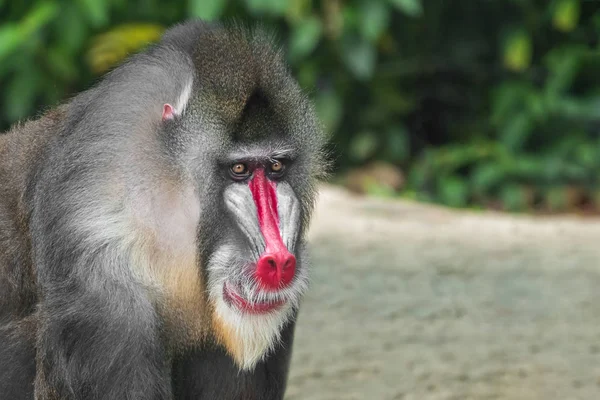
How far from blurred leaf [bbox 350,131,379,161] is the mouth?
619cm

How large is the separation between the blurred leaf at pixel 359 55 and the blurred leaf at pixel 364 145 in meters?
0.94

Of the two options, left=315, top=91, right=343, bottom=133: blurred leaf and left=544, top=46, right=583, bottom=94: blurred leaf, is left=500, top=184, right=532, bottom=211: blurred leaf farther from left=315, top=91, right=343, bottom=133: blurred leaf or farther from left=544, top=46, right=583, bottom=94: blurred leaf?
left=315, top=91, right=343, bottom=133: blurred leaf

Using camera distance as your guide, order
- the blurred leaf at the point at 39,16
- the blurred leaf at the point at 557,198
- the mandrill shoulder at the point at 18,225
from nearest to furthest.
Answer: the mandrill shoulder at the point at 18,225 < the blurred leaf at the point at 39,16 < the blurred leaf at the point at 557,198

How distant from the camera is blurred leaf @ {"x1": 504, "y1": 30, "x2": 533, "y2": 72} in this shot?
880cm

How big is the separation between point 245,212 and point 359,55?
18.2ft

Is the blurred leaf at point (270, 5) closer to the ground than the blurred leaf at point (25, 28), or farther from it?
farther from it

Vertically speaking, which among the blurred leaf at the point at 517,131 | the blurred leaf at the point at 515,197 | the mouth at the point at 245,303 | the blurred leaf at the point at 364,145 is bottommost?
the mouth at the point at 245,303

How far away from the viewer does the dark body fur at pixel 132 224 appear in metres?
3.13

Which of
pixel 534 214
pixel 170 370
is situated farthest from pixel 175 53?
pixel 534 214

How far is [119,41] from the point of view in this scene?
8.33m

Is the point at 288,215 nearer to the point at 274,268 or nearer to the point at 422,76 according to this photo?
the point at 274,268

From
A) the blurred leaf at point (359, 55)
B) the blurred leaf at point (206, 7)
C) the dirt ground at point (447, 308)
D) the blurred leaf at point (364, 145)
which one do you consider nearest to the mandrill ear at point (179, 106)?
the dirt ground at point (447, 308)

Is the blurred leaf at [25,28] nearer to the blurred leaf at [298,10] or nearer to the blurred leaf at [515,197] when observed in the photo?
the blurred leaf at [298,10]

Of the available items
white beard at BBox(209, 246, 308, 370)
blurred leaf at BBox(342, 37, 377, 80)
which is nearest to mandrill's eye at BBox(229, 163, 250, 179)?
white beard at BBox(209, 246, 308, 370)
